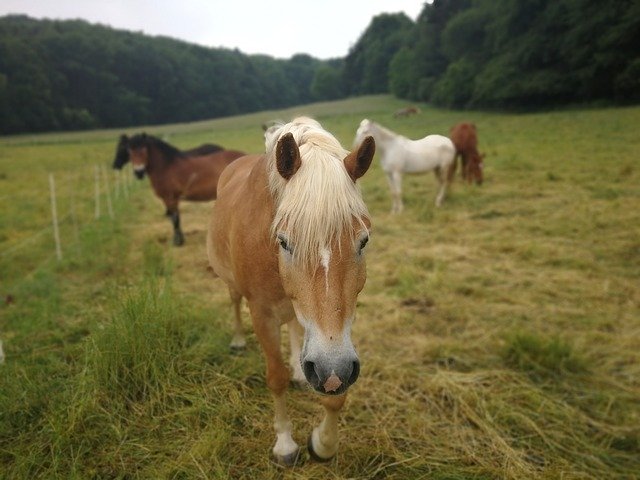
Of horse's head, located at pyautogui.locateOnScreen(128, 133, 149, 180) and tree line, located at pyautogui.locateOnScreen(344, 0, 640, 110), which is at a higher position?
tree line, located at pyautogui.locateOnScreen(344, 0, 640, 110)

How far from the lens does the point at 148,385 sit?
256cm

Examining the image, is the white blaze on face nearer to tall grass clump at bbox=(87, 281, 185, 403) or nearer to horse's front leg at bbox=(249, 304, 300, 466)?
horse's front leg at bbox=(249, 304, 300, 466)

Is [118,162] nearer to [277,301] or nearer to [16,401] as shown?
[16,401]

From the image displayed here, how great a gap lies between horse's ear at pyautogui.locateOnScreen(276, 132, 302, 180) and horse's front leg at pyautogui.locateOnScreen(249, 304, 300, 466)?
0.86 metres

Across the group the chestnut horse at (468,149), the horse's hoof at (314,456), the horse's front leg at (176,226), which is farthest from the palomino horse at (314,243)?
the chestnut horse at (468,149)

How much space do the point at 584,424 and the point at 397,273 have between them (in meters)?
2.87

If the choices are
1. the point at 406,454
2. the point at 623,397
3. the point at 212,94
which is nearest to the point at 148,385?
the point at 406,454

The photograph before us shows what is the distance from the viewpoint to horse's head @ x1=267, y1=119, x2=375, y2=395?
57.0 inches

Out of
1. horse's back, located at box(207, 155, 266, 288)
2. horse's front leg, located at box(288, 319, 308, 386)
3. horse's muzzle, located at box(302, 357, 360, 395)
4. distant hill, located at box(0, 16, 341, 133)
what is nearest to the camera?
horse's muzzle, located at box(302, 357, 360, 395)

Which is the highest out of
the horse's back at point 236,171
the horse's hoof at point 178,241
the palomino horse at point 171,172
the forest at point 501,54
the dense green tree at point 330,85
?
the dense green tree at point 330,85

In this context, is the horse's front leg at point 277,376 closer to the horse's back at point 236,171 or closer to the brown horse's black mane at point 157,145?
the horse's back at point 236,171

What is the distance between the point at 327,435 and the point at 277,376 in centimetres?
42

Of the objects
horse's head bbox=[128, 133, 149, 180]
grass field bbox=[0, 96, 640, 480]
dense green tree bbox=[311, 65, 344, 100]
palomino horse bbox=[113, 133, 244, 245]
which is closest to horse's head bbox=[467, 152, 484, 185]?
grass field bbox=[0, 96, 640, 480]

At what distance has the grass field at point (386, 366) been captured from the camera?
7.23 ft
